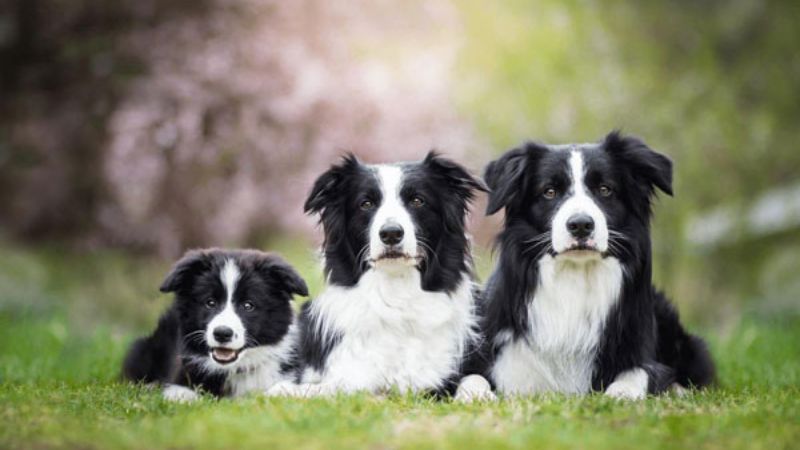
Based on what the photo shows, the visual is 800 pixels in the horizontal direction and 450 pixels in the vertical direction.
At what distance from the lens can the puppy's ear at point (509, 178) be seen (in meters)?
5.42

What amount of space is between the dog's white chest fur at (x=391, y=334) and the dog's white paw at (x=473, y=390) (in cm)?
12

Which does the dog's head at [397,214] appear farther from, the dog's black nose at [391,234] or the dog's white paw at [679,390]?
the dog's white paw at [679,390]

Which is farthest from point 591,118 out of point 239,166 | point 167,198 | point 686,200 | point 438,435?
point 438,435

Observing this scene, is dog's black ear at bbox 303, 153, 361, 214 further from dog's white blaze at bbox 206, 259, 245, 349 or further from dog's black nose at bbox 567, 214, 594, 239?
dog's black nose at bbox 567, 214, 594, 239

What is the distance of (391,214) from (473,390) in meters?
1.04

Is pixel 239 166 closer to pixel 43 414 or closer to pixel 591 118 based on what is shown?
pixel 591 118

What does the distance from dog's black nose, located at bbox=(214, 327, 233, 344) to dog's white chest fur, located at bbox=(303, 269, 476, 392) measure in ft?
1.71

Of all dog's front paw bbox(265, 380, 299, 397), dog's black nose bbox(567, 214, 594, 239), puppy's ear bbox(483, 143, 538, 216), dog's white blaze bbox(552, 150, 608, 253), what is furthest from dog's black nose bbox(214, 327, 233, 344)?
dog's black nose bbox(567, 214, 594, 239)

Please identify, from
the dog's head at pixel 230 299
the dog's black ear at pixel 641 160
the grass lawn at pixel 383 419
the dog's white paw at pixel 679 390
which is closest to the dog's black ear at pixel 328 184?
the dog's head at pixel 230 299

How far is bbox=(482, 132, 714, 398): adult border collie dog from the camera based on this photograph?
5273mm

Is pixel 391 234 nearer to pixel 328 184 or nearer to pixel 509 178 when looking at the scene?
pixel 328 184

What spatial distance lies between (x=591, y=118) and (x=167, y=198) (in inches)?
206

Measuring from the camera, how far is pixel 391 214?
17.2 feet

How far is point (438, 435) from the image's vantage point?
4074 mm
